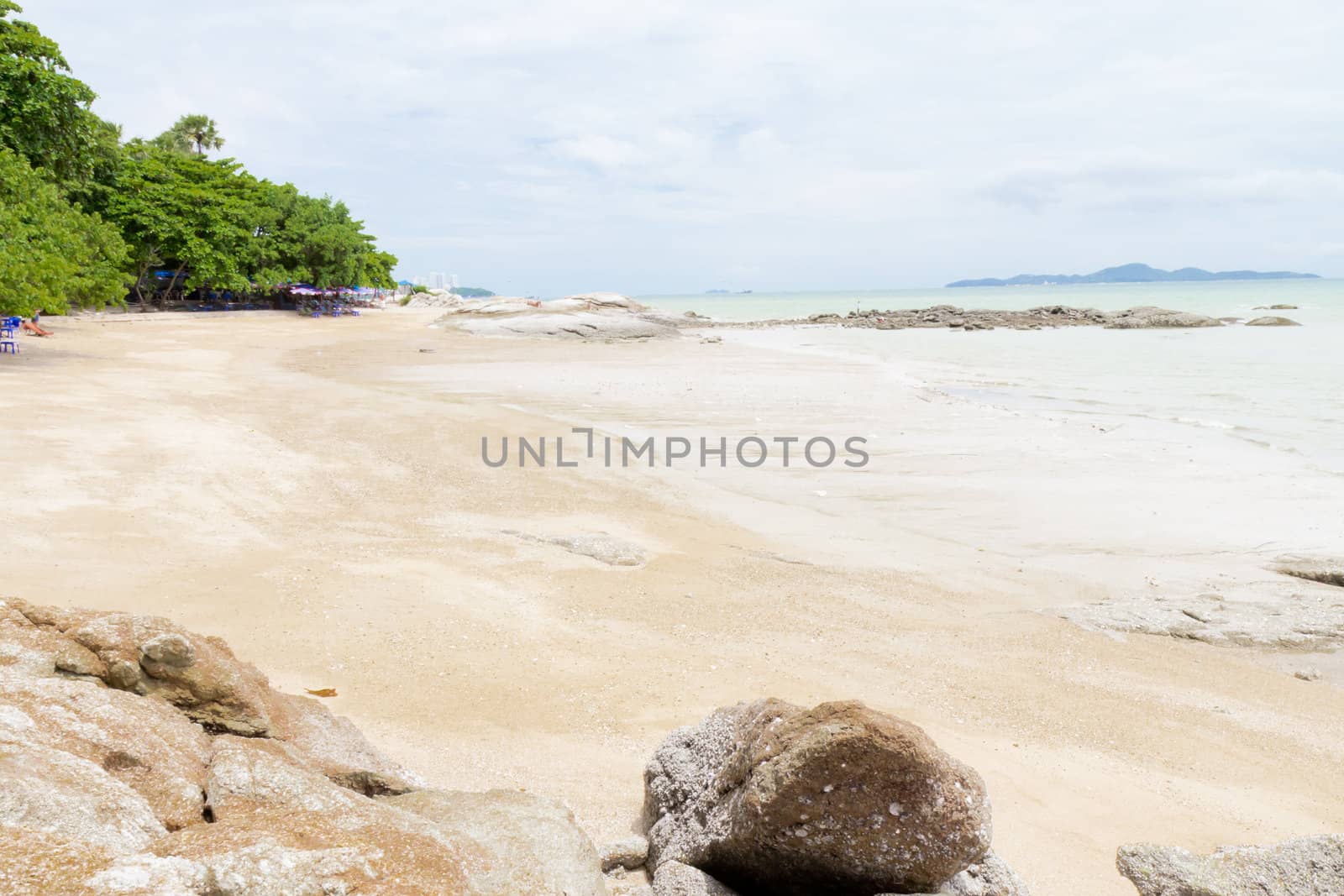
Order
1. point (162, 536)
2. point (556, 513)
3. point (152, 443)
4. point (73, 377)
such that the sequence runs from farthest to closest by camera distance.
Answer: point (73, 377)
point (152, 443)
point (556, 513)
point (162, 536)

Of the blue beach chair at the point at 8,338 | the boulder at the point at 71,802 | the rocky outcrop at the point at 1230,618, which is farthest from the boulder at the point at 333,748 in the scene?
the blue beach chair at the point at 8,338

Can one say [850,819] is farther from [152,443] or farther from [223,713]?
[152,443]

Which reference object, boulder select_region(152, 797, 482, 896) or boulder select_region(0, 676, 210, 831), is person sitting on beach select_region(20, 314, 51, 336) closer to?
boulder select_region(0, 676, 210, 831)

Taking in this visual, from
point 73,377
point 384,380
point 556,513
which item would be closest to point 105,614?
point 556,513

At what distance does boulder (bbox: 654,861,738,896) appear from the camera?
3076 mm

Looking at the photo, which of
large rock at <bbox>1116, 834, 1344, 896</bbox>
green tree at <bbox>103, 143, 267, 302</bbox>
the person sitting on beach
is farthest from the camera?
green tree at <bbox>103, 143, 267, 302</bbox>

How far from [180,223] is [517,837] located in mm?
50106

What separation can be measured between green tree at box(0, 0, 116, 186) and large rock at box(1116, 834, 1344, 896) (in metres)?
26.1

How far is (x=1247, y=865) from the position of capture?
308 cm

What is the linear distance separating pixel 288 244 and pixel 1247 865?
58093 millimetres

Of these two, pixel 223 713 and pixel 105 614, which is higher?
pixel 105 614

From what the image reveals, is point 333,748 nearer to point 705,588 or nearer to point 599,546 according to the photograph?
point 705,588

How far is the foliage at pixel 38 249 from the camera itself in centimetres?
1758

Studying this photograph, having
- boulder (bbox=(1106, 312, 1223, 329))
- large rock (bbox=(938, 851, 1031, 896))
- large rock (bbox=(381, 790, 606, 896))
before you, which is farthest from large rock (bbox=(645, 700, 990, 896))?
boulder (bbox=(1106, 312, 1223, 329))
